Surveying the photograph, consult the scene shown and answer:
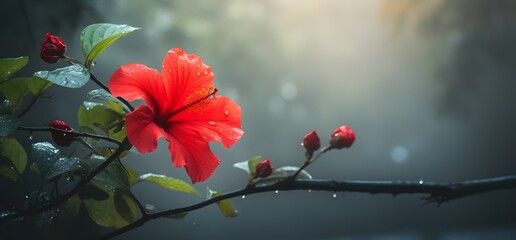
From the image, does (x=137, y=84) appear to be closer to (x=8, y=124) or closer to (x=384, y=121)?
(x=8, y=124)

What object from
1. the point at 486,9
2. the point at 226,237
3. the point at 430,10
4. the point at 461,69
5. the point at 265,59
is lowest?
the point at 226,237

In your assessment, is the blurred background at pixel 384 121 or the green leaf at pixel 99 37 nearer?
the green leaf at pixel 99 37

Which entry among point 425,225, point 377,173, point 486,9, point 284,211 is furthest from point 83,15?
point 377,173

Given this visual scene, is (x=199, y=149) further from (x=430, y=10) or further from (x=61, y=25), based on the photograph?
(x=430, y=10)

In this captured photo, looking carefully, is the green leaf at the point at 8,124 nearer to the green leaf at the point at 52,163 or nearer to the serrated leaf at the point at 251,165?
the green leaf at the point at 52,163

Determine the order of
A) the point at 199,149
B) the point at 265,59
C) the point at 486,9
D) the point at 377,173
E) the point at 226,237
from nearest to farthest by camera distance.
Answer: the point at 199,149 → the point at 486,9 → the point at 265,59 → the point at 226,237 → the point at 377,173

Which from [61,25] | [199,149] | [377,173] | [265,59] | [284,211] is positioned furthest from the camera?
[377,173]

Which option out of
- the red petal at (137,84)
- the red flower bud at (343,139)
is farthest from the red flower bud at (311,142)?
the red petal at (137,84)
